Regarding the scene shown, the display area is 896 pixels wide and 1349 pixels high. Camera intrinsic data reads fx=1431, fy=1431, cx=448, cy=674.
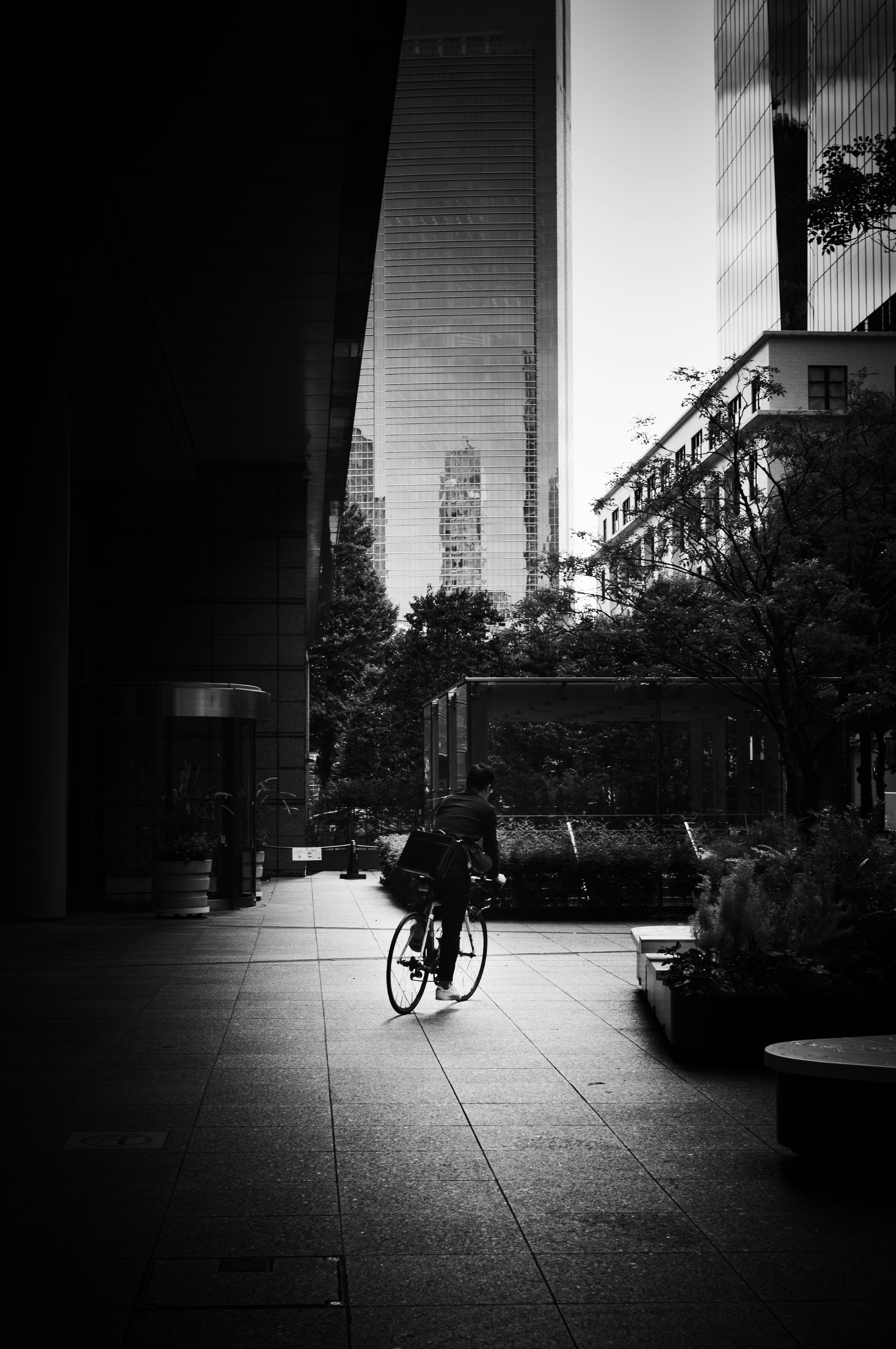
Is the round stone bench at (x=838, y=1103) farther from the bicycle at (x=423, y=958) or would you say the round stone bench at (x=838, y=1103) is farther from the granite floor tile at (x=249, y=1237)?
the bicycle at (x=423, y=958)

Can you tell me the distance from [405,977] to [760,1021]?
288cm

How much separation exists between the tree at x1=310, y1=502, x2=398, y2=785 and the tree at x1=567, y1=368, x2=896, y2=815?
37393 mm

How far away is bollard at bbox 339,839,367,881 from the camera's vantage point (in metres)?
28.6

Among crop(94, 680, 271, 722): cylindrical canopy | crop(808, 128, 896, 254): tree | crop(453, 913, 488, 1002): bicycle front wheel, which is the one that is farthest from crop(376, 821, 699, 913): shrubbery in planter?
crop(808, 128, 896, 254): tree

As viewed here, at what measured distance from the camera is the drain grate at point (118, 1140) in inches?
238

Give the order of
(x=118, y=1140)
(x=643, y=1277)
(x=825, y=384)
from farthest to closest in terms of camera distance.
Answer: (x=825, y=384) < (x=118, y=1140) < (x=643, y=1277)

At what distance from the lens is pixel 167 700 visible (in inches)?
756

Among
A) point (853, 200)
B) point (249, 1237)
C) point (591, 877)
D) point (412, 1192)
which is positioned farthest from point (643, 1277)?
point (591, 877)

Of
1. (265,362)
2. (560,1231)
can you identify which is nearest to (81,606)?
(265,362)

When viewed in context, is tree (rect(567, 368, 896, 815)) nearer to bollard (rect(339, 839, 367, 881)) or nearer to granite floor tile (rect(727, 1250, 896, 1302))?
bollard (rect(339, 839, 367, 881))

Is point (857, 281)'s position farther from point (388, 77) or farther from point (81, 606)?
point (388, 77)

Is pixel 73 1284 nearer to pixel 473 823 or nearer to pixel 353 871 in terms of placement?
pixel 473 823

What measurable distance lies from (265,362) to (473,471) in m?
166

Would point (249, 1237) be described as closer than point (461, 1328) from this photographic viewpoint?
No
